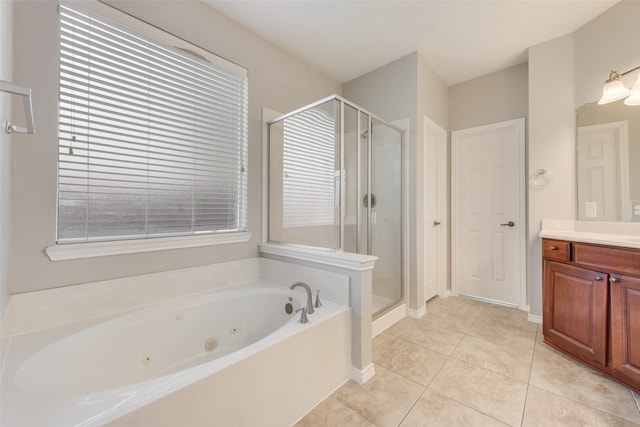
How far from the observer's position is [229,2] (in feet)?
6.30

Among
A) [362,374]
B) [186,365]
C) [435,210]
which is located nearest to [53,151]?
[186,365]

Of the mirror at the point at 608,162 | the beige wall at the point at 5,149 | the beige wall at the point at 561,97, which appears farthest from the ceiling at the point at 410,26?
the beige wall at the point at 5,149

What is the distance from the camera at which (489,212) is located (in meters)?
2.95

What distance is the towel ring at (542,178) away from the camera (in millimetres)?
2365

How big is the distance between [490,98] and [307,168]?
226 centimetres

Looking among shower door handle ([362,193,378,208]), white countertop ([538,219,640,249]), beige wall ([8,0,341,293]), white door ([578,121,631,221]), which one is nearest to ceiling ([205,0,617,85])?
beige wall ([8,0,341,293])

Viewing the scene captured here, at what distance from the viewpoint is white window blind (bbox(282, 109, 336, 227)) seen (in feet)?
7.54

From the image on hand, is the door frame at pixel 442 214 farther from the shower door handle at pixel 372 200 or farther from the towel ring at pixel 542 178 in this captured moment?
the shower door handle at pixel 372 200

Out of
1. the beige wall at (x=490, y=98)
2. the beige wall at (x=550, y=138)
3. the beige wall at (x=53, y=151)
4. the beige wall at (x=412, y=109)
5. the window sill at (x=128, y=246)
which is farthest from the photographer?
the beige wall at (x=490, y=98)

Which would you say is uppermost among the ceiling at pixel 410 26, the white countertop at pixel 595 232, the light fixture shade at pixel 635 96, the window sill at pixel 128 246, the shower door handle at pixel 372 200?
the ceiling at pixel 410 26

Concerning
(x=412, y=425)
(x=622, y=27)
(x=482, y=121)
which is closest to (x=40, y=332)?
(x=412, y=425)

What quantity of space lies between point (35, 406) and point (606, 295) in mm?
2779

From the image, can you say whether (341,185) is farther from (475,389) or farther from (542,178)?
(542,178)

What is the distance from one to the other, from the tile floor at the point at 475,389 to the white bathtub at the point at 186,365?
23 cm
